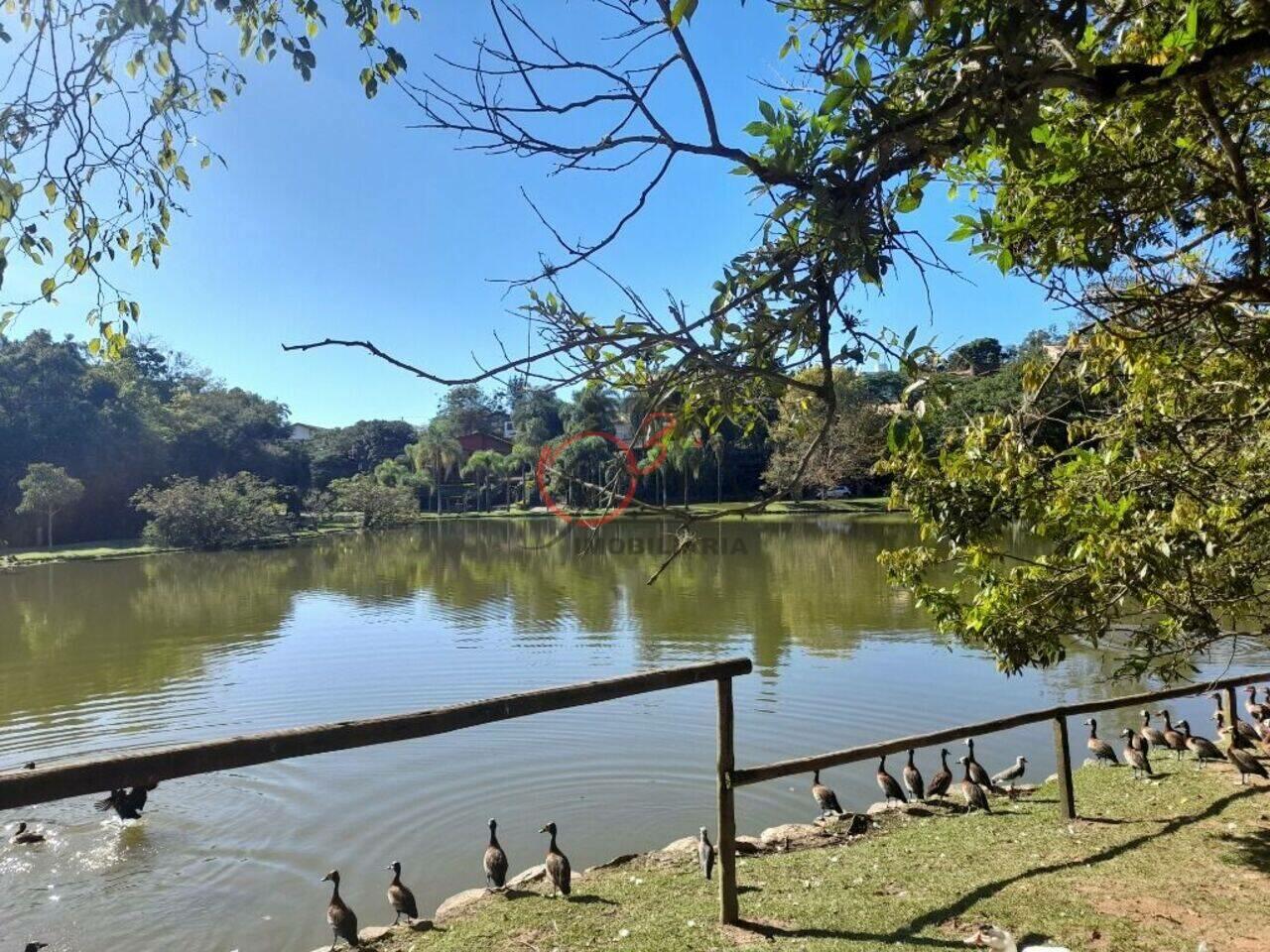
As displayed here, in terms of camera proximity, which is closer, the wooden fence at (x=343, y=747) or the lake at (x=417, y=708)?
the wooden fence at (x=343, y=747)

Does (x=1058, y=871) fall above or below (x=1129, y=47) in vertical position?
below

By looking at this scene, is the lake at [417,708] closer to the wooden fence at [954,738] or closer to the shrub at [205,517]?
the wooden fence at [954,738]

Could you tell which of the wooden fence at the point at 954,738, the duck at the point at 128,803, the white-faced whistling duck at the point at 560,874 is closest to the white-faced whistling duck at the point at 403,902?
the white-faced whistling duck at the point at 560,874

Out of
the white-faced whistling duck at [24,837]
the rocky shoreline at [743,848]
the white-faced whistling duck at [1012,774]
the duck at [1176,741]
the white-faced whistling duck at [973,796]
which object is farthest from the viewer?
the duck at [1176,741]

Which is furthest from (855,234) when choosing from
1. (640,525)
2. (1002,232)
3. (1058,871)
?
(640,525)

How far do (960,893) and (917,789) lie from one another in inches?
136

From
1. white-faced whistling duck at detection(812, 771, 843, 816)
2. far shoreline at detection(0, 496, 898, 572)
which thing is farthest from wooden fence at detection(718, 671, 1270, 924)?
far shoreline at detection(0, 496, 898, 572)

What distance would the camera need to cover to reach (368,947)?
4.52 metres

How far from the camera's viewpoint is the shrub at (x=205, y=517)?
128 feet

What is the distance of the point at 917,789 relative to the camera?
7.45 metres

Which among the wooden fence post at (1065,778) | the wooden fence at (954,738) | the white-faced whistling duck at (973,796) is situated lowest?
the white-faced whistling duck at (973,796)

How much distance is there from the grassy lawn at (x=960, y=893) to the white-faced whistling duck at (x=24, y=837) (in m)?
4.73

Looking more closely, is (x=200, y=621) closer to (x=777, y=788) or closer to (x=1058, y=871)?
(x=777, y=788)

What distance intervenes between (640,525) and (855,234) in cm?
4381
